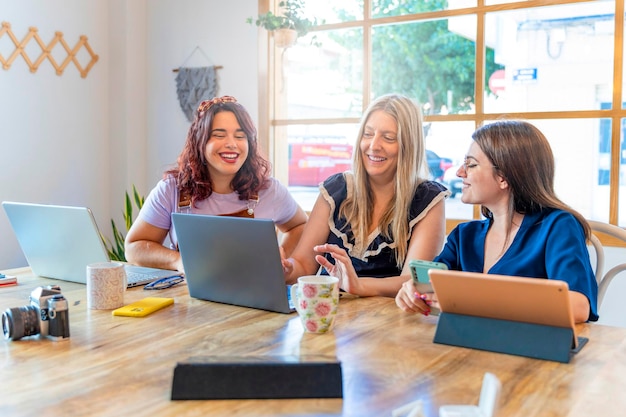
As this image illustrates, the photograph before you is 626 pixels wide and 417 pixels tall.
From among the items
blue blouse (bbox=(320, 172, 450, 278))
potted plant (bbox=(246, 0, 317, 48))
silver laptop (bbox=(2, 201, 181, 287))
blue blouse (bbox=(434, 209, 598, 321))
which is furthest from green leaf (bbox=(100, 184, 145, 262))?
blue blouse (bbox=(434, 209, 598, 321))

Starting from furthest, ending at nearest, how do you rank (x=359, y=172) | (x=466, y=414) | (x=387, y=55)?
(x=387, y=55) → (x=359, y=172) → (x=466, y=414)

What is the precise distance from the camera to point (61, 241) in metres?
1.73

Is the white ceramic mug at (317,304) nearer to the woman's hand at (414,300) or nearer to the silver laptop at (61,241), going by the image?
the woman's hand at (414,300)

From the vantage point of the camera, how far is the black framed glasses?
1.70 metres

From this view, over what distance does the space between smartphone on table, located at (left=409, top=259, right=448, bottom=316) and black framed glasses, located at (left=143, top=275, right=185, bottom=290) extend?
70 centimetres

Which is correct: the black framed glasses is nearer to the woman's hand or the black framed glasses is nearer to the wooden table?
the wooden table

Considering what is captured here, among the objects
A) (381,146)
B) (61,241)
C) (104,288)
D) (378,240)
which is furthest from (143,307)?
(381,146)

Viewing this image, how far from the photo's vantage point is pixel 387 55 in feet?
12.1

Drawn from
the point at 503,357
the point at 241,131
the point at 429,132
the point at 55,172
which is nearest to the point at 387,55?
the point at 429,132

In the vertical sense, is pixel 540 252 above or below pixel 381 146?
below

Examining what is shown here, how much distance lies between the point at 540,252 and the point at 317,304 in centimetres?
62

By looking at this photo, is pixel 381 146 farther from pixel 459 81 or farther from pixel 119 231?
pixel 119 231

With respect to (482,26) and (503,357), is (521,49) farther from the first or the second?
(503,357)

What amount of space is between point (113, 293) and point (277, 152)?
2453 millimetres
